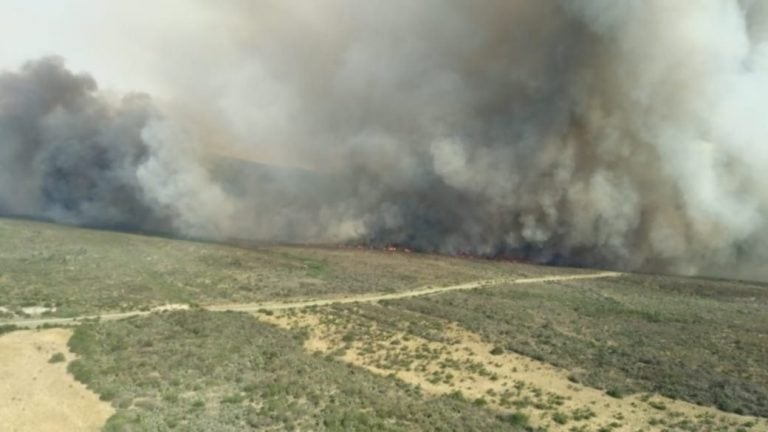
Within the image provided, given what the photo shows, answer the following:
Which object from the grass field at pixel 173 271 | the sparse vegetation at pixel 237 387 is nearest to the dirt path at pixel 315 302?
the grass field at pixel 173 271

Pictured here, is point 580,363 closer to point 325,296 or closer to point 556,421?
point 556,421

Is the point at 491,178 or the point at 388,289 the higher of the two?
the point at 491,178

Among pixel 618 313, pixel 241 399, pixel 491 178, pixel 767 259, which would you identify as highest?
pixel 491 178

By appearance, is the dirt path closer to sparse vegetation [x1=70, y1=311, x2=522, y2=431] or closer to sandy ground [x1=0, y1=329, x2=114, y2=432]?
sparse vegetation [x1=70, y1=311, x2=522, y2=431]

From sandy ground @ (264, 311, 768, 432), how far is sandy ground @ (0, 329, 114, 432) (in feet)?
34.5

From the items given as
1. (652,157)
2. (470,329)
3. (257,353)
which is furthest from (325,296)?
(652,157)

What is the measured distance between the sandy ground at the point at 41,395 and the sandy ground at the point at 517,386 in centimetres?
1051

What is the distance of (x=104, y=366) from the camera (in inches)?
925

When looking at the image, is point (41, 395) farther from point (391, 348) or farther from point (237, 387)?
point (391, 348)

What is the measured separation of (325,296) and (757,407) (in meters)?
26.8

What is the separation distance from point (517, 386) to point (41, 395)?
17.0 meters

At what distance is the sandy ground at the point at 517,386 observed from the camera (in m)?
21.1

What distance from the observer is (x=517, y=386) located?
2445 centimetres

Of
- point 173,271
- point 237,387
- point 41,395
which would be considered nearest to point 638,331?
point 237,387
